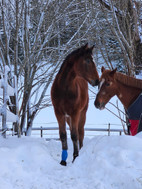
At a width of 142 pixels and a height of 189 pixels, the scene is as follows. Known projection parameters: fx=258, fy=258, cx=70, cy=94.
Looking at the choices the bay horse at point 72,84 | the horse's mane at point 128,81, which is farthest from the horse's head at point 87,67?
the horse's mane at point 128,81

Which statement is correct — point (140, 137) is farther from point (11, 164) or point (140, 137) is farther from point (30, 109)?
point (30, 109)

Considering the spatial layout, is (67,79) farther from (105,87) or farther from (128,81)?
(128,81)

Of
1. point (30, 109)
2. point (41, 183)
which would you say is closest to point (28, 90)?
point (30, 109)

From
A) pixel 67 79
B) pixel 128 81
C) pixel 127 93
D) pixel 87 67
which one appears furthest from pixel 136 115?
pixel 67 79

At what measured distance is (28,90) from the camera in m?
7.96

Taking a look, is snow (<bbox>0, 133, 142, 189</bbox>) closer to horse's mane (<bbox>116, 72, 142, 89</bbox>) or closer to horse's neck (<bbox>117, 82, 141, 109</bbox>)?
horse's neck (<bbox>117, 82, 141, 109</bbox>)

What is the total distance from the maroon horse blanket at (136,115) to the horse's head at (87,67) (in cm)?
76

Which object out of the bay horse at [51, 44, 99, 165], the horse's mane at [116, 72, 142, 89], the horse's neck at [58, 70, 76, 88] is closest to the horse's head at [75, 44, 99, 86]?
the bay horse at [51, 44, 99, 165]

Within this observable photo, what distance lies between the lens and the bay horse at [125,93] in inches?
163

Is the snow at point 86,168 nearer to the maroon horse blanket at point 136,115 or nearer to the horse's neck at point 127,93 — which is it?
the maroon horse blanket at point 136,115

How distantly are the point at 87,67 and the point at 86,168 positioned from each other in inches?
60.4

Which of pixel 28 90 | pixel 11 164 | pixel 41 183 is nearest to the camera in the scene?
pixel 41 183

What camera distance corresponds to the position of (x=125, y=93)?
4.40m

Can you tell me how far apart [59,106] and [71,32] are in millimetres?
7580
